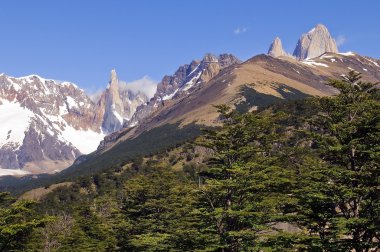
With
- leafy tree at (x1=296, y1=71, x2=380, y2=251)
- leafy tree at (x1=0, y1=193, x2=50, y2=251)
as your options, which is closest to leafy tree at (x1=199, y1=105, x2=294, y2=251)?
leafy tree at (x1=296, y1=71, x2=380, y2=251)

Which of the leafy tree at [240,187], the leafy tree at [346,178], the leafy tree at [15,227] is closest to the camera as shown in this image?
the leafy tree at [346,178]

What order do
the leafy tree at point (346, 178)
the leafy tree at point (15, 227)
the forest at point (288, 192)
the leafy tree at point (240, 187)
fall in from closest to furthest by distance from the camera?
1. the leafy tree at point (346, 178)
2. the forest at point (288, 192)
3. the leafy tree at point (240, 187)
4. the leafy tree at point (15, 227)

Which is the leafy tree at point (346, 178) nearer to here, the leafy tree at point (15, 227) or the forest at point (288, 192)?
the forest at point (288, 192)

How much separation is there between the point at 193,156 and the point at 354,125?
14894 cm

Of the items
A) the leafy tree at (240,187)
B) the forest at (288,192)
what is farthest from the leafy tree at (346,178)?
the leafy tree at (240,187)

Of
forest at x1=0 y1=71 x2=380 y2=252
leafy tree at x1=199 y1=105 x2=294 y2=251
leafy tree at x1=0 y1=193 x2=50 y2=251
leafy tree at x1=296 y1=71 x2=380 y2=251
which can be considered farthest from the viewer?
leafy tree at x1=0 y1=193 x2=50 y2=251

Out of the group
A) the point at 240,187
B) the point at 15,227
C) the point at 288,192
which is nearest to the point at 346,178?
the point at 288,192

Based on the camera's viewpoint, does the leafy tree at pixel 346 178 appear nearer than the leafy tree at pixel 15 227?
Yes

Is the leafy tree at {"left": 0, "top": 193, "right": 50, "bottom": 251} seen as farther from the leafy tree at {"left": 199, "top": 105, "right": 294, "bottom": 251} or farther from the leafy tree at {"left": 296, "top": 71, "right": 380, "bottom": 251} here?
the leafy tree at {"left": 296, "top": 71, "right": 380, "bottom": 251}

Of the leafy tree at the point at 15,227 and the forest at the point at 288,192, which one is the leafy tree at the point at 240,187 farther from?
the leafy tree at the point at 15,227

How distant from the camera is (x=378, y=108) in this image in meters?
31.0

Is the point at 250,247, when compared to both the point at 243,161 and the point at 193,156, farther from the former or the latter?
the point at 193,156

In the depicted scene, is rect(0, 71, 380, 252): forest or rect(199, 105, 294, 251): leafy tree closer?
rect(0, 71, 380, 252): forest

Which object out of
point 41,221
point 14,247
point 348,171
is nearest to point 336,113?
point 348,171
